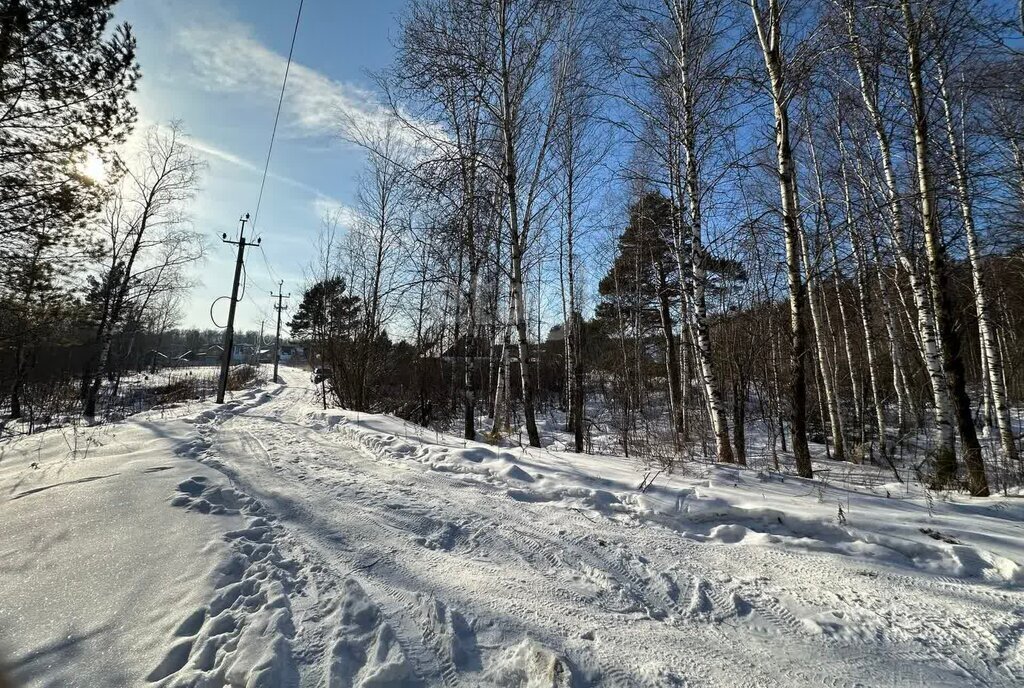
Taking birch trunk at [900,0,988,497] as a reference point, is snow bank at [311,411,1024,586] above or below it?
below

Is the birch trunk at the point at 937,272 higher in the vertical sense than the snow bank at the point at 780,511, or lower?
higher

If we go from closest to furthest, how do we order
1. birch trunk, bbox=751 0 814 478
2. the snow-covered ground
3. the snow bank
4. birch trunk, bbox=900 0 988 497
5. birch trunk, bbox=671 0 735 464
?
the snow-covered ground < the snow bank < birch trunk, bbox=900 0 988 497 < birch trunk, bbox=751 0 814 478 < birch trunk, bbox=671 0 735 464

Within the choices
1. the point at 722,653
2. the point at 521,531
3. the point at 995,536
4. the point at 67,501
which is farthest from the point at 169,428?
the point at 995,536

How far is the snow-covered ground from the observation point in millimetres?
1939

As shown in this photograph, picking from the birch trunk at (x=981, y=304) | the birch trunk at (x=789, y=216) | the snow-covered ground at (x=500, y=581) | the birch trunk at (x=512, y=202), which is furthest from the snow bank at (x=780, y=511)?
the birch trunk at (x=981, y=304)

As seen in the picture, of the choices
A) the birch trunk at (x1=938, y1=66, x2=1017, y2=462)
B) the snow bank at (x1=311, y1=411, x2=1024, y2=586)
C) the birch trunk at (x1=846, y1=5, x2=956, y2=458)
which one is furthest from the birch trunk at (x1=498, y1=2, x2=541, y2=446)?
the birch trunk at (x1=938, y1=66, x2=1017, y2=462)

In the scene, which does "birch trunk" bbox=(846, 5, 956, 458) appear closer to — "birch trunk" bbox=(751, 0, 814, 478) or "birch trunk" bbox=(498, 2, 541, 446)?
"birch trunk" bbox=(751, 0, 814, 478)

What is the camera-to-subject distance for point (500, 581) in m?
2.72

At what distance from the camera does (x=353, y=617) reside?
2268 millimetres

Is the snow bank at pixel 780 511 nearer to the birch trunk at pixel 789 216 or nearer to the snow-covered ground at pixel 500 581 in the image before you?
the snow-covered ground at pixel 500 581

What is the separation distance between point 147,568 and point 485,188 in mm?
7320

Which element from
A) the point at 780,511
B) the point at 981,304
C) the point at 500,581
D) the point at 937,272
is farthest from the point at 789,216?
the point at 981,304

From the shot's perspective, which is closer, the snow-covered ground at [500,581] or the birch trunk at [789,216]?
the snow-covered ground at [500,581]

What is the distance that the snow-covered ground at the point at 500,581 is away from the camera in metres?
1.94
